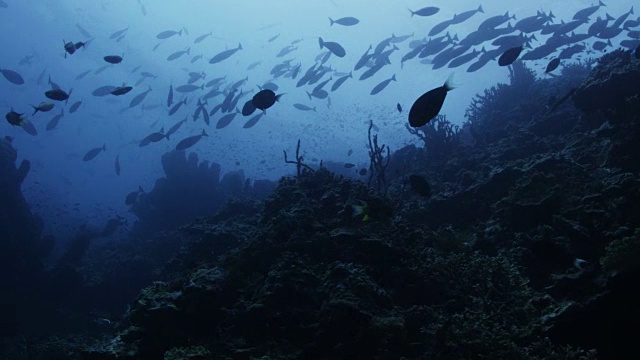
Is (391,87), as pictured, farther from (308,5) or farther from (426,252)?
(426,252)

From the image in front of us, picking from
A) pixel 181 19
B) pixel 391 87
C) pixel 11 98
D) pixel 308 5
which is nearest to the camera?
pixel 308 5

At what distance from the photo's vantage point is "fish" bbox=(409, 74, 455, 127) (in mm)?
3682

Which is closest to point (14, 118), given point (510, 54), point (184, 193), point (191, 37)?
point (510, 54)

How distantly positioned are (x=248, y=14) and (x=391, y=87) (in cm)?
9064

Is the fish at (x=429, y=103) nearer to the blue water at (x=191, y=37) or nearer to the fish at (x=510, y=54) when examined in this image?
the fish at (x=510, y=54)

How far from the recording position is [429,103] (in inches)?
149

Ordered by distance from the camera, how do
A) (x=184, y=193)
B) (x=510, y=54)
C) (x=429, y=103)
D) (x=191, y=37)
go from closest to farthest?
(x=429, y=103) < (x=510, y=54) < (x=184, y=193) < (x=191, y=37)

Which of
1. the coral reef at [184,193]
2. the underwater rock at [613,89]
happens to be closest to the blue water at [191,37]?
the coral reef at [184,193]

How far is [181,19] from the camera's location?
67125mm

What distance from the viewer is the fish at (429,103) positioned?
3.68m

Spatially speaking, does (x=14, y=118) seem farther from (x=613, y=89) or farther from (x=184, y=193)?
(x=613, y=89)

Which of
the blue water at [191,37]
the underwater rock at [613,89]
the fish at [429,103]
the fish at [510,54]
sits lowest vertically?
the fish at [429,103]

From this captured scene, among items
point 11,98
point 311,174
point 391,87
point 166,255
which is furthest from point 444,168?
point 11,98

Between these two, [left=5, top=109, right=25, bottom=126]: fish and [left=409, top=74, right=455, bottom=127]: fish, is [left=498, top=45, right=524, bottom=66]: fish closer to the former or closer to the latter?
[left=409, top=74, right=455, bottom=127]: fish
